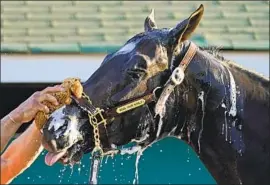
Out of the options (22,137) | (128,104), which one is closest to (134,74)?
(128,104)

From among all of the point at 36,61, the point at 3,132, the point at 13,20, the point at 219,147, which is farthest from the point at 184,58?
the point at 13,20

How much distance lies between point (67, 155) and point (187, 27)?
2.10 feet

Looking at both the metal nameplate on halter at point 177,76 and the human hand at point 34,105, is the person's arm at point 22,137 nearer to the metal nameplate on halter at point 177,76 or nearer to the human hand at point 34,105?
the human hand at point 34,105

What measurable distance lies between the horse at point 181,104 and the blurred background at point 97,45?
255 centimetres

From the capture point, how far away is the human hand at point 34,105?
11.1 ft

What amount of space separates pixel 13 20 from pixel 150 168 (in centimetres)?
→ 163

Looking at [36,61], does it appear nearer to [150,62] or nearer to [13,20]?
[13,20]

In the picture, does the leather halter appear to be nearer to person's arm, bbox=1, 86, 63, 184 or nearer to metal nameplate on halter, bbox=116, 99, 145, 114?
metal nameplate on halter, bbox=116, 99, 145, 114

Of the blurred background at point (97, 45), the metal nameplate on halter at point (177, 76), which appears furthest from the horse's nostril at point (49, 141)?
the blurred background at point (97, 45)

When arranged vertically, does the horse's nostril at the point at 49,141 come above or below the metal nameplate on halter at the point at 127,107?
below

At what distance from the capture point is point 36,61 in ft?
21.1

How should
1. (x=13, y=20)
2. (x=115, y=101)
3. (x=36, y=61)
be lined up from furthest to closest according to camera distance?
(x=13, y=20)
(x=36, y=61)
(x=115, y=101)

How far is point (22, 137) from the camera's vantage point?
12.2ft

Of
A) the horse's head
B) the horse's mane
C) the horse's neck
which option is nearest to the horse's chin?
the horse's head
